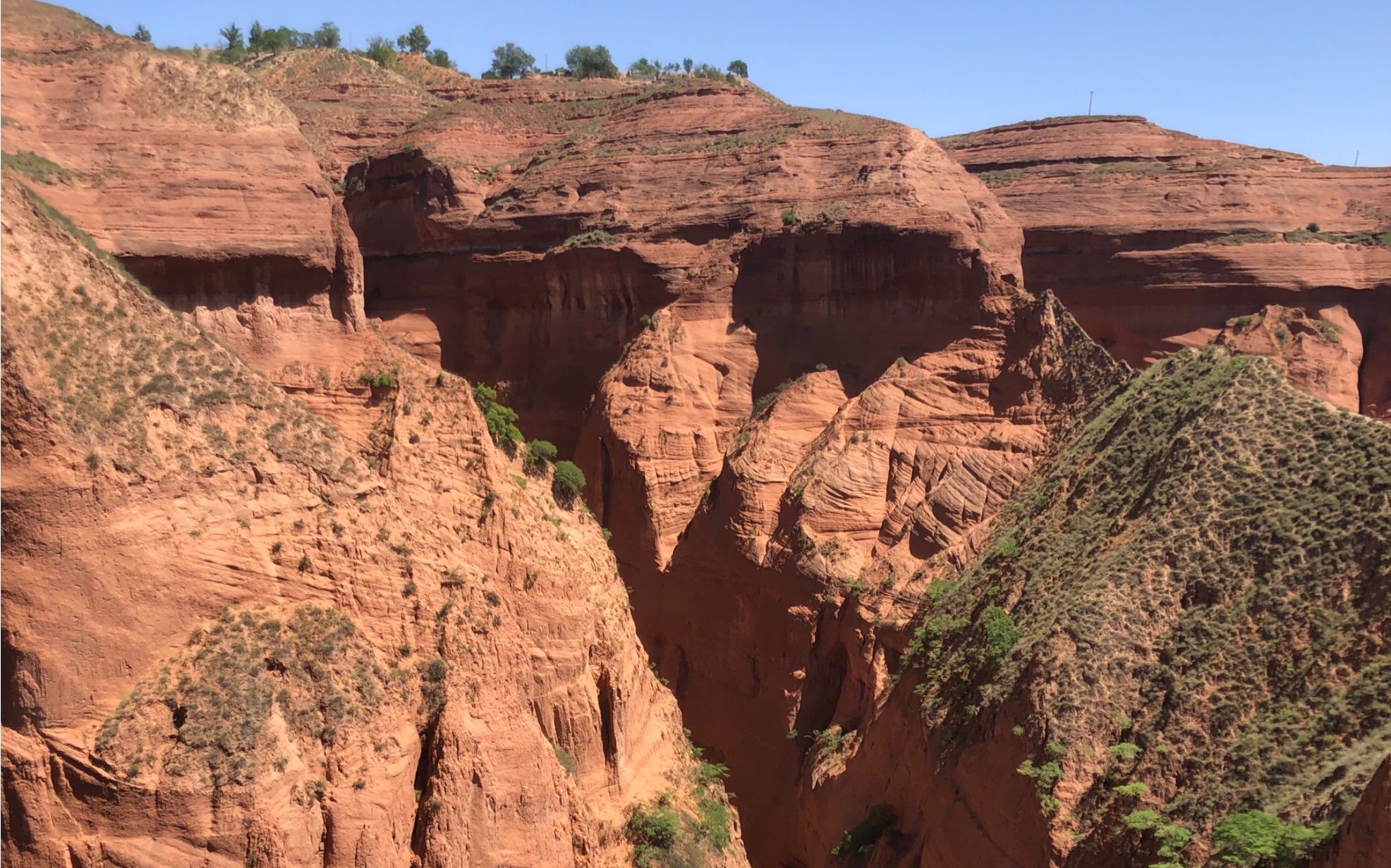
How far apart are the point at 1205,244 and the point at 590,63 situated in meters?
42.8

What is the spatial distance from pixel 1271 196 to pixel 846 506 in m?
29.9

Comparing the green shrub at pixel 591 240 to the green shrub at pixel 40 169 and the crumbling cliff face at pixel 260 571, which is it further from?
the green shrub at pixel 40 169

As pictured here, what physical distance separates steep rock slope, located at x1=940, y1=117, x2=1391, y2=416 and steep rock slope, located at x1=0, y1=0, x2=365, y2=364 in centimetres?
3788

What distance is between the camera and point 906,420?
46312mm

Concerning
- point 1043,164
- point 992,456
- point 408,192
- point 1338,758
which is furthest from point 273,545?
point 1043,164

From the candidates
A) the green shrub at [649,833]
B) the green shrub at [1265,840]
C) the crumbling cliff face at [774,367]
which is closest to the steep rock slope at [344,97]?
the crumbling cliff face at [774,367]

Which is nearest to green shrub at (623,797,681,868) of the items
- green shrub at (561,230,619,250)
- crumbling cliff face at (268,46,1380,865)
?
crumbling cliff face at (268,46,1380,865)

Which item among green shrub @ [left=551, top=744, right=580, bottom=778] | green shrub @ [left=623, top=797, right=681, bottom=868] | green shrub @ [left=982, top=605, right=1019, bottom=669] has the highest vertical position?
green shrub @ [left=982, top=605, right=1019, bottom=669]

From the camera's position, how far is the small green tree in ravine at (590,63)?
88.3m

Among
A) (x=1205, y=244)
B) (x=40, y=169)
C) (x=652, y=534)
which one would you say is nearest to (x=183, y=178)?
(x=40, y=169)

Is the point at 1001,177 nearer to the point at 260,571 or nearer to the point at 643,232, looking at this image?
the point at 643,232

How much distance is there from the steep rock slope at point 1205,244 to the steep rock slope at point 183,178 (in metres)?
37.9

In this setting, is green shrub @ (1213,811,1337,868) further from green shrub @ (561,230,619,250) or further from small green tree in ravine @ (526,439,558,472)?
green shrub @ (561,230,619,250)

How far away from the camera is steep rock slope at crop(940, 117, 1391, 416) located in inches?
2383
